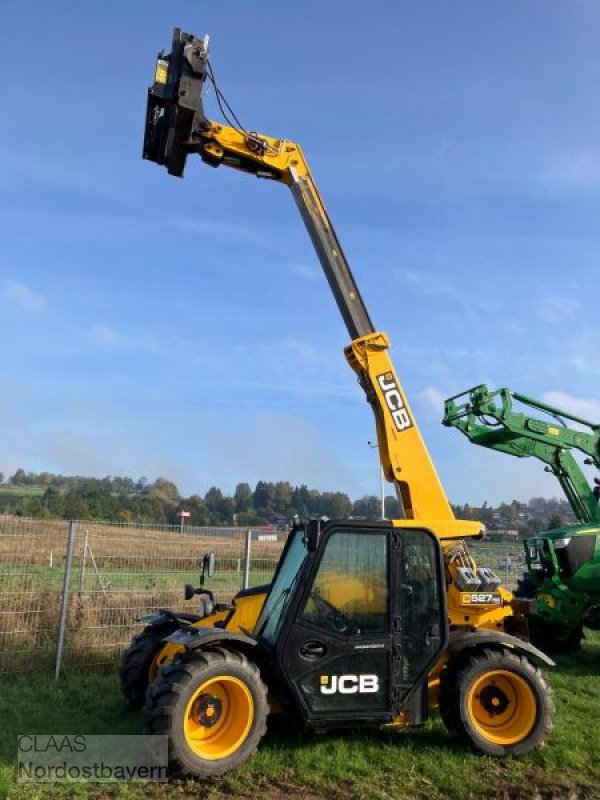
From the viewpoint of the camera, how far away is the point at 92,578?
1021cm

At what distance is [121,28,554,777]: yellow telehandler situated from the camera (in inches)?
215

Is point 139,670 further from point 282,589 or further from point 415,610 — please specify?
point 415,610

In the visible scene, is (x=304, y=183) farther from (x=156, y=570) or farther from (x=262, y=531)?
(x=156, y=570)

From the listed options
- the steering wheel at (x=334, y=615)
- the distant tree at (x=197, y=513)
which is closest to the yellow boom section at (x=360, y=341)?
the steering wheel at (x=334, y=615)

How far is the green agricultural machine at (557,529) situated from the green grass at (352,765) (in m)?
3.31

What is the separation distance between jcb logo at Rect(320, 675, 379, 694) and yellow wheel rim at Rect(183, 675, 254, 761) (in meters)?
0.63

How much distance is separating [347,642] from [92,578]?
568cm

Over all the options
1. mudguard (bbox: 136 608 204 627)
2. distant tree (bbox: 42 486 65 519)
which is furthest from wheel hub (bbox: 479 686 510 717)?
distant tree (bbox: 42 486 65 519)

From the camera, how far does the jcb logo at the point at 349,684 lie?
18.5 ft

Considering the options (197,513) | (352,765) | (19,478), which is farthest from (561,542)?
(19,478)

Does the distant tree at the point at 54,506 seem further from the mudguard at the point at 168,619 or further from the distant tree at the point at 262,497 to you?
the distant tree at the point at 262,497

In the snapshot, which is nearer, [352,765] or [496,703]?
[352,765]

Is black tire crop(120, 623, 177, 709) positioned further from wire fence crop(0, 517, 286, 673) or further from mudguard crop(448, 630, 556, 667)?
mudguard crop(448, 630, 556, 667)

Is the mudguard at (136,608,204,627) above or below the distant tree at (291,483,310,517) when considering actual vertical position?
below
